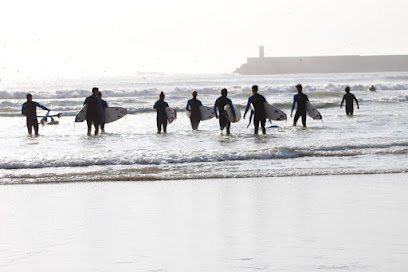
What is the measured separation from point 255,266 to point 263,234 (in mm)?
1296

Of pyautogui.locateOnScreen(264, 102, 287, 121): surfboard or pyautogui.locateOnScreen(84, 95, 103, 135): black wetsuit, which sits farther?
pyautogui.locateOnScreen(264, 102, 287, 121): surfboard

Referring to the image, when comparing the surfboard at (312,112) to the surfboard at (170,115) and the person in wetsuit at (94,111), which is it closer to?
the surfboard at (170,115)

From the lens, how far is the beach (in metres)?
6.25

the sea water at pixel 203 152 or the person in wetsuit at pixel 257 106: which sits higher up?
the person in wetsuit at pixel 257 106

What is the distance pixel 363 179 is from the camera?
37.5 feet

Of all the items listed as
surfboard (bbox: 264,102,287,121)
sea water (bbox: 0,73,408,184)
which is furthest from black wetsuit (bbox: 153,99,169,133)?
surfboard (bbox: 264,102,287,121)

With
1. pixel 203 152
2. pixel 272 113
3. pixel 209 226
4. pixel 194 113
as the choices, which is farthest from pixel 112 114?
pixel 209 226

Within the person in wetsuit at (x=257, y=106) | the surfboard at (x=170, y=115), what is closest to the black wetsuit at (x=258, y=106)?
the person in wetsuit at (x=257, y=106)

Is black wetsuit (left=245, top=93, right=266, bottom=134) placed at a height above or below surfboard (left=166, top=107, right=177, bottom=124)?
above

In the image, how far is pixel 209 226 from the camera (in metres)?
7.80

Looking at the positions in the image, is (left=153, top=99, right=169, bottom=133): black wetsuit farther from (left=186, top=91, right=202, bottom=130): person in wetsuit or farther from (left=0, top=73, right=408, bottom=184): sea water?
(left=186, top=91, right=202, bottom=130): person in wetsuit

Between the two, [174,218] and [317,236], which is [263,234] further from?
[174,218]

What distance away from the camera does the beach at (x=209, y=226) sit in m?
6.25

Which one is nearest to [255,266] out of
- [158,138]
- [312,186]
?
[312,186]
